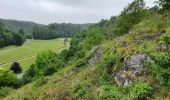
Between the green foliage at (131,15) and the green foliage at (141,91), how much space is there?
27391mm

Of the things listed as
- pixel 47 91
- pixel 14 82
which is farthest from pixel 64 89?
pixel 14 82

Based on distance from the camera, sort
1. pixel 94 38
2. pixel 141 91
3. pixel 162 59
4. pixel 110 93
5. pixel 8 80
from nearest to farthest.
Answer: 1. pixel 141 91
2. pixel 162 59
3. pixel 110 93
4. pixel 94 38
5. pixel 8 80

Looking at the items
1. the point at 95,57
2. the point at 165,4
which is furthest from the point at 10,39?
the point at 165,4

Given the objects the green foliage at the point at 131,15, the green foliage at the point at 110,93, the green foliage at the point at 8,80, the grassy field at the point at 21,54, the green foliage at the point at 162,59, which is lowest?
the grassy field at the point at 21,54

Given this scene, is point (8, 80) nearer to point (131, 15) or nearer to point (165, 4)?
point (131, 15)

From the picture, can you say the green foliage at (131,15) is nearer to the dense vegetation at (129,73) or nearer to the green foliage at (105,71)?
the dense vegetation at (129,73)

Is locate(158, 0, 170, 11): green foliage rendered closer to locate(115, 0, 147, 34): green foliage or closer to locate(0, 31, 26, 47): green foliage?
locate(115, 0, 147, 34): green foliage

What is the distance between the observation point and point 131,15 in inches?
1997

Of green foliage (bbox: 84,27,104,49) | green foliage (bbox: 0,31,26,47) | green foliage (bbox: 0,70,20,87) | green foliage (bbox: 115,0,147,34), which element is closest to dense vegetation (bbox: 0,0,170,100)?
green foliage (bbox: 115,0,147,34)

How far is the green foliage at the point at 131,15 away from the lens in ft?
162

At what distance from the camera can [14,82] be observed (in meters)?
83.1

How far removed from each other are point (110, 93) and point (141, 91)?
2877mm

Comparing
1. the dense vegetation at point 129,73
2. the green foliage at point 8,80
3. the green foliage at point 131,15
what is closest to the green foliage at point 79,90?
the dense vegetation at point 129,73

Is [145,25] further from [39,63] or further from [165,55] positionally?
[39,63]
